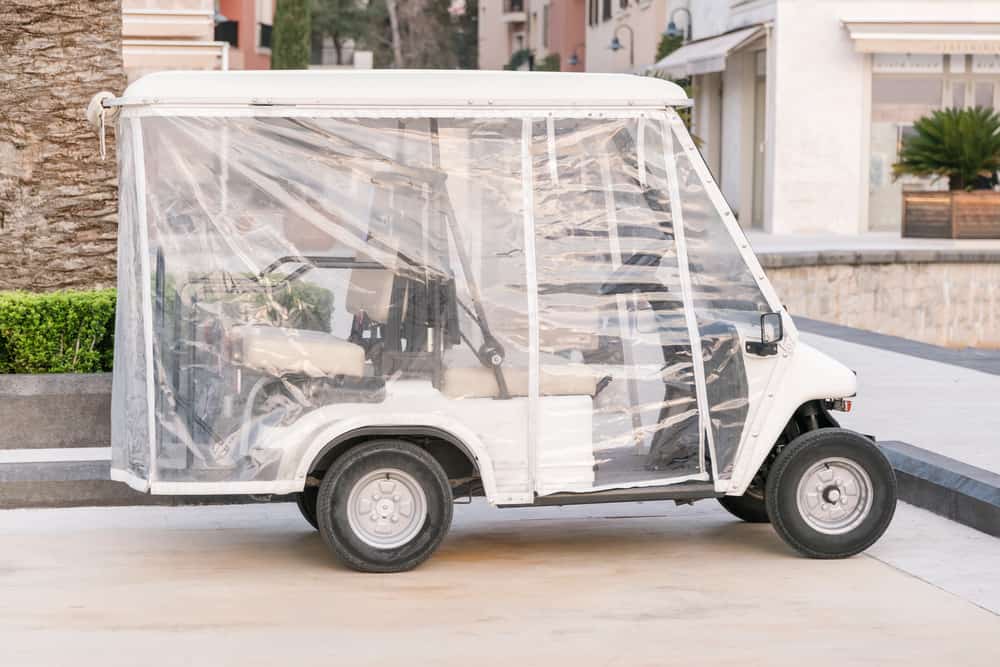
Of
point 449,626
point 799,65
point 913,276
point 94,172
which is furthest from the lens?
point 799,65

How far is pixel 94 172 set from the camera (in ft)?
34.8

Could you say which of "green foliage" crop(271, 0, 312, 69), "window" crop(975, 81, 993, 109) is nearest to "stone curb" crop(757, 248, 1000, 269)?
"window" crop(975, 81, 993, 109)

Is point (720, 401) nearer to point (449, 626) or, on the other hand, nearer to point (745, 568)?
point (745, 568)

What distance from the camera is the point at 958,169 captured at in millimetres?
26750

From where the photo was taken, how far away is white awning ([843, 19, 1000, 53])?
31094mm

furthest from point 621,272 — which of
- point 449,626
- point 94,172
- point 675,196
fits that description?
point 94,172

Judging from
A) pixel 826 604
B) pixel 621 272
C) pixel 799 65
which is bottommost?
pixel 826 604

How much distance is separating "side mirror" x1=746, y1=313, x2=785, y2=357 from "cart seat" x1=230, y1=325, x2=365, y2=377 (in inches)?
62.5

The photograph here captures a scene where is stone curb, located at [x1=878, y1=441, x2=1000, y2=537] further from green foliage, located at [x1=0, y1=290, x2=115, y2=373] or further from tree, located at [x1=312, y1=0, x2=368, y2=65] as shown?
tree, located at [x1=312, y1=0, x2=368, y2=65]

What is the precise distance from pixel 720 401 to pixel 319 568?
174cm

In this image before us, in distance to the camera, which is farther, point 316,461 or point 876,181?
point 876,181

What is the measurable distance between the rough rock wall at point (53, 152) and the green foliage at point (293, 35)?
21515 mm

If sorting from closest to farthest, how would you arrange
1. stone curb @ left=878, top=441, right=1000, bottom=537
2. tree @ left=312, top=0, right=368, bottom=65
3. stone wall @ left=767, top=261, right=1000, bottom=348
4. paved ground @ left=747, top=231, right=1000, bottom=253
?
1. stone curb @ left=878, top=441, right=1000, bottom=537
2. stone wall @ left=767, top=261, right=1000, bottom=348
3. paved ground @ left=747, top=231, right=1000, bottom=253
4. tree @ left=312, top=0, right=368, bottom=65

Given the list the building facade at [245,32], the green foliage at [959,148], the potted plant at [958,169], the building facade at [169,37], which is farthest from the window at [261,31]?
the green foliage at [959,148]
